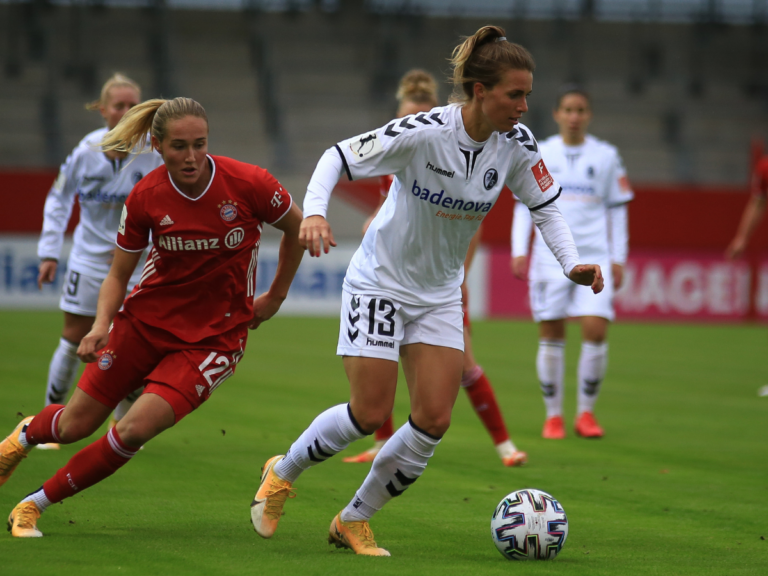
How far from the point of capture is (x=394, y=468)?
4.29 metres

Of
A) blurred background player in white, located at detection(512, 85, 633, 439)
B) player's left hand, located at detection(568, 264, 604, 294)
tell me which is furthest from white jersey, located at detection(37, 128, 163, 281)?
player's left hand, located at detection(568, 264, 604, 294)

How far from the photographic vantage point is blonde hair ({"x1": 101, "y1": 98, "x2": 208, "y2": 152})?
422cm

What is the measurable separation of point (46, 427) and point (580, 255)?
4472 millimetres

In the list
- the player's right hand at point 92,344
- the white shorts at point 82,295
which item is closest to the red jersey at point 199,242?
the player's right hand at point 92,344

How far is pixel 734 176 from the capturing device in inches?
907

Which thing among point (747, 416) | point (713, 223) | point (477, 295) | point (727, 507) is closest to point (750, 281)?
point (713, 223)

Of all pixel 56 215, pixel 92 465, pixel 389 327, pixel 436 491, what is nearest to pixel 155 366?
pixel 92 465

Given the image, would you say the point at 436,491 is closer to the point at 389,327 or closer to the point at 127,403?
the point at 389,327

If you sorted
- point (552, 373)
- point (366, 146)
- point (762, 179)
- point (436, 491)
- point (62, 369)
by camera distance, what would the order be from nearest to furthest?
point (366, 146) → point (436, 491) → point (62, 369) → point (552, 373) → point (762, 179)

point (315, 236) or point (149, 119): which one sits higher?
point (149, 119)

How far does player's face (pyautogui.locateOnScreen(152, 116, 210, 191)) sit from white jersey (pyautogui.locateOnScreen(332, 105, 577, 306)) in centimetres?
58

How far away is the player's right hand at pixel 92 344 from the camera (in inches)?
160

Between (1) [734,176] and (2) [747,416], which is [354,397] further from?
(1) [734,176]

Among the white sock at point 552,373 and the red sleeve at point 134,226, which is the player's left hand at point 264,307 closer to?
the red sleeve at point 134,226
